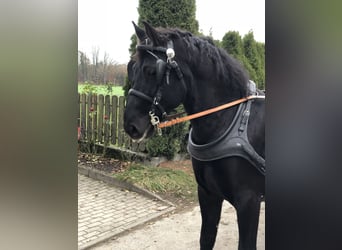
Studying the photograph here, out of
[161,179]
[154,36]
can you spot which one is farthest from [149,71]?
[161,179]

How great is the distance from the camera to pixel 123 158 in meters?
4.20

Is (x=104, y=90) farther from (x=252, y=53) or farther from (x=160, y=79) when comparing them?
(x=160, y=79)

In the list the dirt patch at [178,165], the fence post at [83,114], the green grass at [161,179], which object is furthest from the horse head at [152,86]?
the fence post at [83,114]

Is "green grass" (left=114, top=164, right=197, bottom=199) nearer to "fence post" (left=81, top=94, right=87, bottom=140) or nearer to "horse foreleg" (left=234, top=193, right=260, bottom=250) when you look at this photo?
"fence post" (left=81, top=94, right=87, bottom=140)

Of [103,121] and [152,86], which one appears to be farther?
[103,121]

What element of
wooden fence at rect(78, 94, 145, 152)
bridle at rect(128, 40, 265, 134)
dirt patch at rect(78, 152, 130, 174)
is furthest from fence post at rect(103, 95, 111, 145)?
bridle at rect(128, 40, 265, 134)

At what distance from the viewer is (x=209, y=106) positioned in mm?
1530

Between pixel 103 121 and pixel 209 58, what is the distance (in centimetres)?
317

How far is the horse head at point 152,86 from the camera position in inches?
57.7

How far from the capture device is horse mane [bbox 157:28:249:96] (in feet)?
4.96

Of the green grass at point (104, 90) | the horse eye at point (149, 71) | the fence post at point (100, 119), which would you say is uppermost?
the horse eye at point (149, 71)

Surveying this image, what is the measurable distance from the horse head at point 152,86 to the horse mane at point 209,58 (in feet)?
0.14

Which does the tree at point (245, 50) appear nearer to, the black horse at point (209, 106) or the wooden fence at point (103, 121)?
the wooden fence at point (103, 121)
